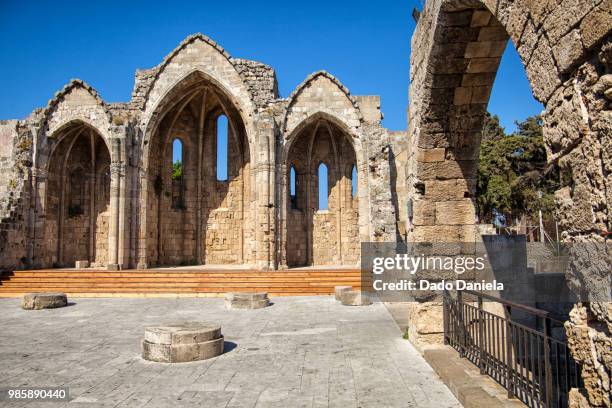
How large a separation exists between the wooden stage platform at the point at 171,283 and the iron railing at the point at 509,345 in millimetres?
8276

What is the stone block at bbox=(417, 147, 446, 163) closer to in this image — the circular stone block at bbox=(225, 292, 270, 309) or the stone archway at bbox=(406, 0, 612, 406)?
the stone archway at bbox=(406, 0, 612, 406)

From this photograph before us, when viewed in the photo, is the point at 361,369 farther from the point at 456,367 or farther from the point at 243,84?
the point at 243,84

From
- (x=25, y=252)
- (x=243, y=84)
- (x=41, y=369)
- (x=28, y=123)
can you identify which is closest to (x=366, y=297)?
(x=41, y=369)

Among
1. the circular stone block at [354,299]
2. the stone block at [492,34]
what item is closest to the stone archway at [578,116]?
the stone block at [492,34]

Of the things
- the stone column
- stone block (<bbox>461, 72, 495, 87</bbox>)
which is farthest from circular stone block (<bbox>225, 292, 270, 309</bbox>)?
the stone column

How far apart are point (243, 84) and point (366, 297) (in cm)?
1131

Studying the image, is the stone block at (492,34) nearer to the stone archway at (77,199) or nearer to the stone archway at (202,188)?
the stone archway at (202,188)

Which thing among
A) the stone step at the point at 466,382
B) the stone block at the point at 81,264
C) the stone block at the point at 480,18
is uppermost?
the stone block at the point at 480,18

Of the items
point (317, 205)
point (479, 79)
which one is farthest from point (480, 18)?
point (317, 205)

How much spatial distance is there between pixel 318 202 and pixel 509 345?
17.8 meters

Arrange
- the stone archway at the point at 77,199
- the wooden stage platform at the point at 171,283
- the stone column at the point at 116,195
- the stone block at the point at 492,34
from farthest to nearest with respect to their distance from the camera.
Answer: the stone archway at the point at 77,199 → the stone column at the point at 116,195 → the wooden stage platform at the point at 171,283 → the stone block at the point at 492,34

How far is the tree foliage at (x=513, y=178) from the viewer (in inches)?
1153

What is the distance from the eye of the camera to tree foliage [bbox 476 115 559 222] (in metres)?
29.3

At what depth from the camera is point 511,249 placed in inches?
470
